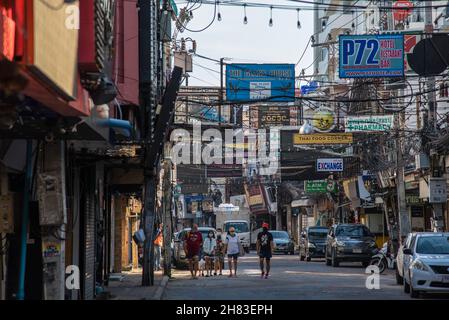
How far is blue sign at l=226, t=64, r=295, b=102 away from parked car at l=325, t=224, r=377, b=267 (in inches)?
319

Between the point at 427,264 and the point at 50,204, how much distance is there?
1027 cm

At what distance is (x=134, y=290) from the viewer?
22781mm

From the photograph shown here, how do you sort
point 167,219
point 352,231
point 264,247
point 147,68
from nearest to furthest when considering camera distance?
point 147,68 → point 264,247 → point 167,219 → point 352,231

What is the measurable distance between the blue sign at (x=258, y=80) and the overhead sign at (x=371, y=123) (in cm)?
427

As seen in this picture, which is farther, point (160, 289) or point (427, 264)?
point (160, 289)

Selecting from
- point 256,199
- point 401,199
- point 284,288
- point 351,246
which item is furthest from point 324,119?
point 256,199

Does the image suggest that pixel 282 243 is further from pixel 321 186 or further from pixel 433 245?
pixel 433 245

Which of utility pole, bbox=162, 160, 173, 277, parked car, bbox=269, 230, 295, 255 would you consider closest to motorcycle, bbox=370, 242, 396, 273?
utility pole, bbox=162, 160, 173, 277

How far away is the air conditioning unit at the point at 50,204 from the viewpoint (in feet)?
41.3

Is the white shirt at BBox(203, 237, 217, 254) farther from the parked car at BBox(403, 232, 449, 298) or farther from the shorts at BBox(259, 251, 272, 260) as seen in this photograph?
the parked car at BBox(403, 232, 449, 298)

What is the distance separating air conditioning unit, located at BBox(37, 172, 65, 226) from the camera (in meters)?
12.6

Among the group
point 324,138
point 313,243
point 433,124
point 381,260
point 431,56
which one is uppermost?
point 431,56

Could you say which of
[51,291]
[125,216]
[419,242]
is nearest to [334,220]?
[125,216]
